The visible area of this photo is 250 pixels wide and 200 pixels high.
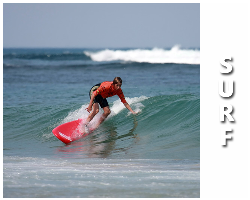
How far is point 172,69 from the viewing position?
79.6 ft

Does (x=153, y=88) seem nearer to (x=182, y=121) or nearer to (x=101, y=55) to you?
(x=182, y=121)

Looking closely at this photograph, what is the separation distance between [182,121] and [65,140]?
8.75 feet

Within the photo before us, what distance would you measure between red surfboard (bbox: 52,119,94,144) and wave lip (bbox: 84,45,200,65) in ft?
70.1

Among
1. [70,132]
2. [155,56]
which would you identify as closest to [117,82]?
[70,132]

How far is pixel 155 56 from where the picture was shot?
Answer: 33031 mm

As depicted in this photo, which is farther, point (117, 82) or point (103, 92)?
point (103, 92)

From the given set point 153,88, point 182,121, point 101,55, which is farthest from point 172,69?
point 182,121

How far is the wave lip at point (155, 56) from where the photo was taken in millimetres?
29791

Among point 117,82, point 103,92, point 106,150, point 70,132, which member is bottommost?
point 106,150

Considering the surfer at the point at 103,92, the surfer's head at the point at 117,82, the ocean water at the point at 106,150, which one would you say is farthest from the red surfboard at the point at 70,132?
the surfer's head at the point at 117,82

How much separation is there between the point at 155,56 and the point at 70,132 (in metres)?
26.0

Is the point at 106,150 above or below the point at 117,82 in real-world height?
below
